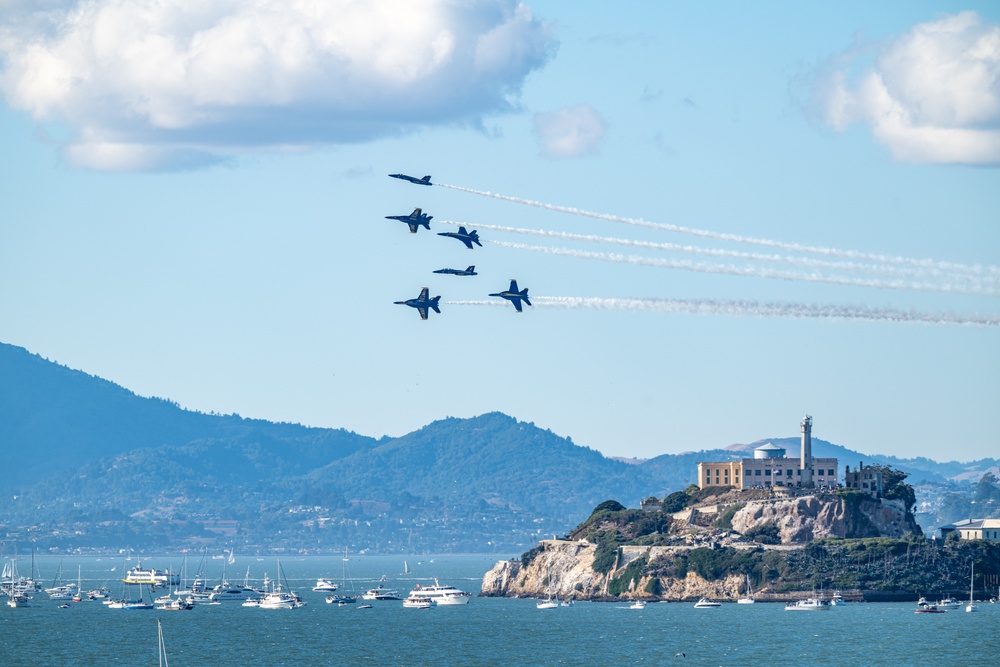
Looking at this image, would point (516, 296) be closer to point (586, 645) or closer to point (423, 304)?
point (423, 304)

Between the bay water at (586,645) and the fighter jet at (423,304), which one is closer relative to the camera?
the bay water at (586,645)

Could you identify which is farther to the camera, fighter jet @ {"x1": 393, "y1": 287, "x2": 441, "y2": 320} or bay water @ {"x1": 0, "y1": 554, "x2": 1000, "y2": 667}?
fighter jet @ {"x1": 393, "y1": 287, "x2": 441, "y2": 320}

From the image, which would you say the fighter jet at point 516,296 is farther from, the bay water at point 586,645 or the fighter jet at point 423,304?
the bay water at point 586,645

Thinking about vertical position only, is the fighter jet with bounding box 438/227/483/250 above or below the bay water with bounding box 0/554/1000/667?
above

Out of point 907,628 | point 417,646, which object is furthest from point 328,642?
point 907,628

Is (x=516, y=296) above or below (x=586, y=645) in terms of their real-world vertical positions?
above

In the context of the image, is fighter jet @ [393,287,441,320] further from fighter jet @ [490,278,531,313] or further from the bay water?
the bay water

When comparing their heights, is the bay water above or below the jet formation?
below

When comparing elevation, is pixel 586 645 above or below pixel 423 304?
below

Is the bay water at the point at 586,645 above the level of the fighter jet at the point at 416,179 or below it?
below

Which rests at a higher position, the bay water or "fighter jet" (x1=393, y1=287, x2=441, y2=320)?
"fighter jet" (x1=393, y1=287, x2=441, y2=320)

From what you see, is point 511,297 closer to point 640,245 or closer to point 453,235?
point 453,235
